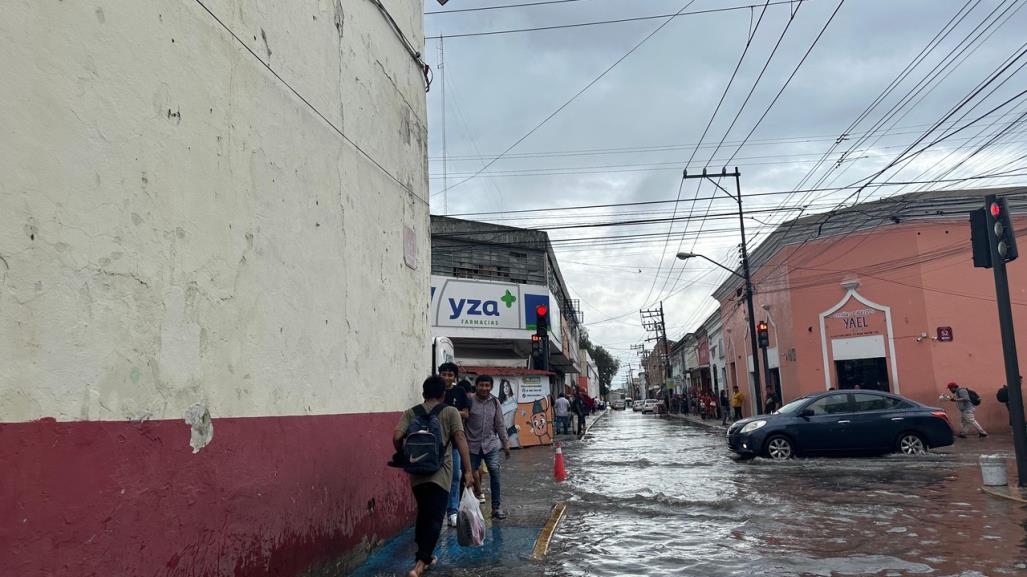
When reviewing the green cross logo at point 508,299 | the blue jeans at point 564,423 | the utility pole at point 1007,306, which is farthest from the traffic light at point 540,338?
the utility pole at point 1007,306

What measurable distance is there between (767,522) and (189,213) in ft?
22.0

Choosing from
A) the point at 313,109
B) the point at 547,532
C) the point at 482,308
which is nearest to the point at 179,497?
the point at 313,109

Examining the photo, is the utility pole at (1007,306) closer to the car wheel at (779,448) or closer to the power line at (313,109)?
the car wheel at (779,448)

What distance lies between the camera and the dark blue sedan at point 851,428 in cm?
1436

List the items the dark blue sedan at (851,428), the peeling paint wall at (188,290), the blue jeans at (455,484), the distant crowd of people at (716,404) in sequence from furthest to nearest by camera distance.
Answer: the distant crowd of people at (716,404) → the dark blue sedan at (851,428) → the blue jeans at (455,484) → the peeling paint wall at (188,290)

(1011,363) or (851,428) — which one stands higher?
(1011,363)

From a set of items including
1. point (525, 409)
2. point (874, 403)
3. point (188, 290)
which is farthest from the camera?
point (525, 409)

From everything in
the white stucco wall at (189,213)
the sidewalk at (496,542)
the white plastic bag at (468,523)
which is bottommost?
the sidewalk at (496,542)

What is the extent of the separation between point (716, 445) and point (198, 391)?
18011 millimetres

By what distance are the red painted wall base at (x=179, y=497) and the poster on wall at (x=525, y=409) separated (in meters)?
14.7

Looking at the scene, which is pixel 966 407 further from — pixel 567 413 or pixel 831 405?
pixel 567 413

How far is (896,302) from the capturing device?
926 inches

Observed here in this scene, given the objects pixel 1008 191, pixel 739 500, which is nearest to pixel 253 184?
pixel 739 500

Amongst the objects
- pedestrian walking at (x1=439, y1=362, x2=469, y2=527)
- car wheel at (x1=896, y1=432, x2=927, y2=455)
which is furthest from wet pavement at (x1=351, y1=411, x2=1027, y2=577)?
pedestrian walking at (x1=439, y1=362, x2=469, y2=527)
